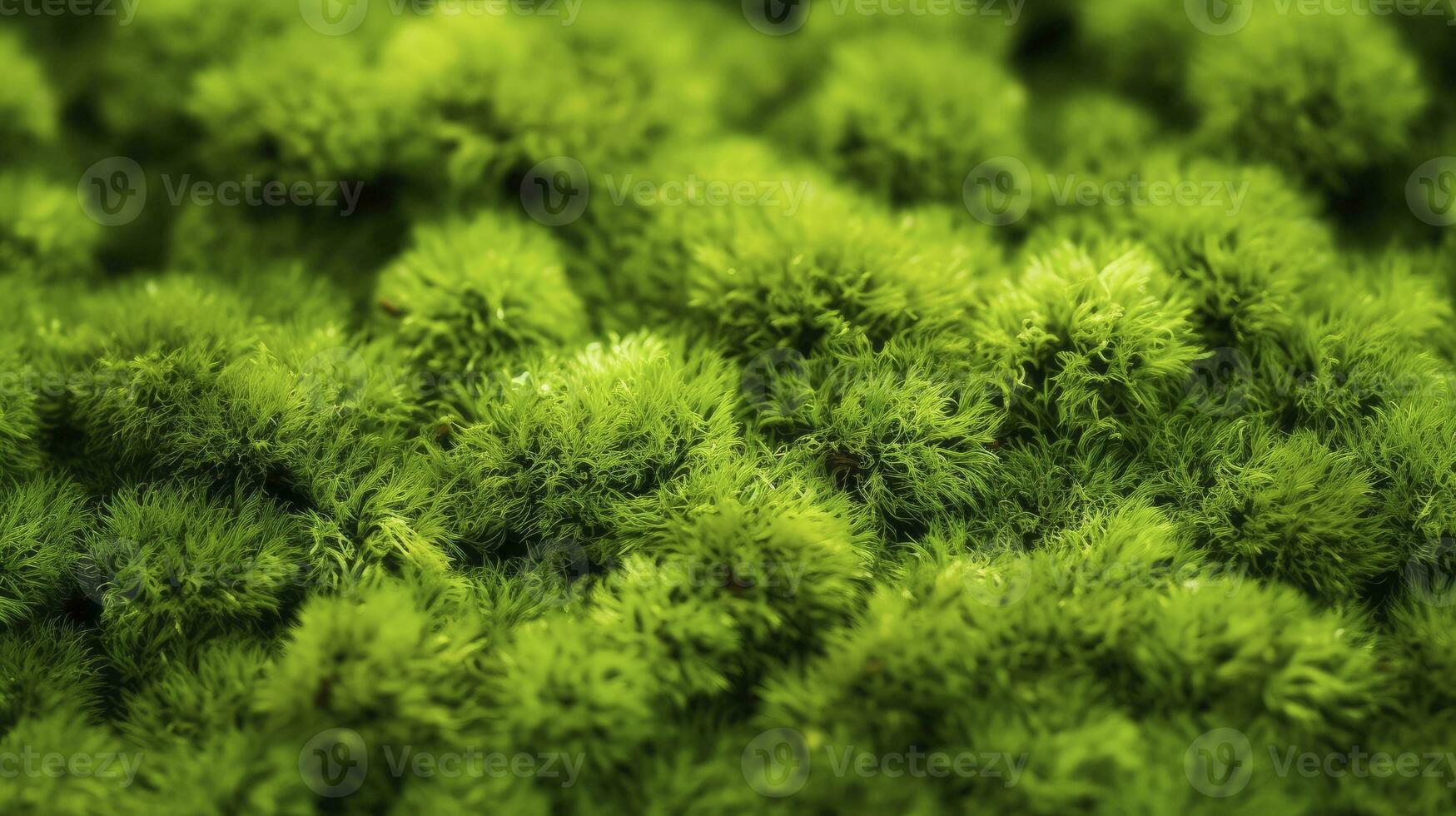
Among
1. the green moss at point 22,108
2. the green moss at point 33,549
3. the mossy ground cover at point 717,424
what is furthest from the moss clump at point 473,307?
the green moss at point 22,108

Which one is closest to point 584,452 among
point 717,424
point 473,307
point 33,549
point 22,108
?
point 717,424

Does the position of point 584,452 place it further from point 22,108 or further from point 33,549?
point 22,108

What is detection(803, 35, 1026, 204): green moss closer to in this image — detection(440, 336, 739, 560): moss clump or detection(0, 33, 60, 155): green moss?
detection(440, 336, 739, 560): moss clump

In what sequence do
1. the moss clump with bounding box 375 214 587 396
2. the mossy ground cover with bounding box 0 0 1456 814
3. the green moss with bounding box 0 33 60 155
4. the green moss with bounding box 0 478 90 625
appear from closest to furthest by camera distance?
1. the mossy ground cover with bounding box 0 0 1456 814
2. the green moss with bounding box 0 478 90 625
3. the moss clump with bounding box 375 214 587 396
4. the green moss with bounding box 0 33 60 155

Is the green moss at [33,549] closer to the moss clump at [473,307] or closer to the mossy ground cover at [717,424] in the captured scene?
the mossy ground cover at [717,424]

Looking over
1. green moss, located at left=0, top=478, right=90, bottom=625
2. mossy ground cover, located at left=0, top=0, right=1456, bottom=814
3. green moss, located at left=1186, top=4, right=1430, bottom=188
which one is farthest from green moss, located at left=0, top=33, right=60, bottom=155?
green moss, located at left=1186, top=4, right=1430, bottom=188

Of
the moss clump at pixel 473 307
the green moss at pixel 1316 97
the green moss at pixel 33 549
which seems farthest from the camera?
the green moss at pixel 1316 97

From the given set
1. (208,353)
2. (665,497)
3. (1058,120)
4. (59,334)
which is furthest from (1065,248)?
(59,334)

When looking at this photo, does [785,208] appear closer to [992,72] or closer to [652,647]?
[992,72]

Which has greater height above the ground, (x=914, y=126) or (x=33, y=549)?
(x=914, y=126)
